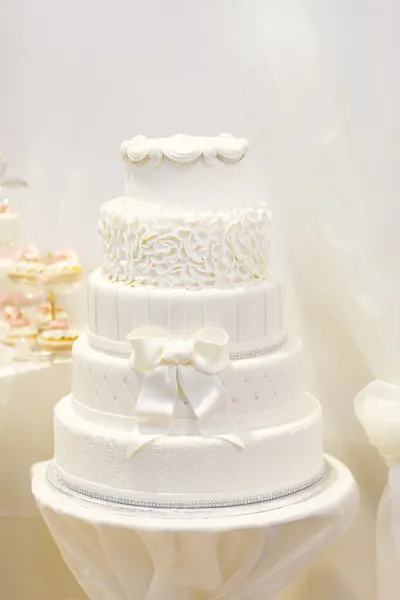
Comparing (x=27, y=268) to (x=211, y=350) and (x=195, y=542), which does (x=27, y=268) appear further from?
(x=195, y=542)

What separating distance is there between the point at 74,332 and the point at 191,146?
2.50ft

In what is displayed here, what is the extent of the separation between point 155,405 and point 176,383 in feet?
0.17

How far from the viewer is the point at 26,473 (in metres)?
2.35

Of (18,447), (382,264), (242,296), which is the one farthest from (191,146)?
(18,447)

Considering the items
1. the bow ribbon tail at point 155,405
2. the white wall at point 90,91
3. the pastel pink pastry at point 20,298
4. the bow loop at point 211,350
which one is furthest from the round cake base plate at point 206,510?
the white wall at point 90,91

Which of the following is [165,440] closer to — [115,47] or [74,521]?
[74,521]

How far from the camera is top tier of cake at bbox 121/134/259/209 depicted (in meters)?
1.81

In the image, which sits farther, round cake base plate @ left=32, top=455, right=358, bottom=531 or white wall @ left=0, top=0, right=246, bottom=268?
white wall @ left=0, top=0, right=246, bottom=268

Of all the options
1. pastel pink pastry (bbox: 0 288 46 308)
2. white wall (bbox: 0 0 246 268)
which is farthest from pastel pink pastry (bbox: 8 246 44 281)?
white wall (bbox: 0 0 246 268)

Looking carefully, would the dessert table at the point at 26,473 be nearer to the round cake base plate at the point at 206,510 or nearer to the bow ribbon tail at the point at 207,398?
the round cake base plate at the point at 206,510

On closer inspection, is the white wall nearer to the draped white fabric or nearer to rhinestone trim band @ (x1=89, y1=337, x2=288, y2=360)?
the draped white fabric

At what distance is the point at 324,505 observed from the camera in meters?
1.78

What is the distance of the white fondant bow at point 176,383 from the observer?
1.72 meters

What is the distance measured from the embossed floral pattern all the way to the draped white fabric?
0.89 feet
